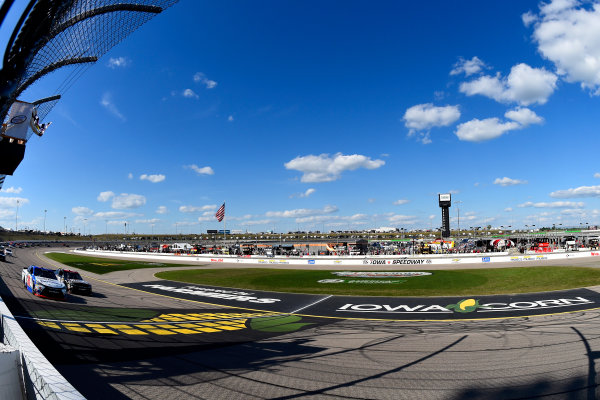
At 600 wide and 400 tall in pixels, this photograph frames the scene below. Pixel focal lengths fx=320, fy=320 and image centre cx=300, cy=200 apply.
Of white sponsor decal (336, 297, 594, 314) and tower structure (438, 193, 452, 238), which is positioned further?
tower structure (438, 193, 452, 238)

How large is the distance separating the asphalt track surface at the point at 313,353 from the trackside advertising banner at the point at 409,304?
30 cm

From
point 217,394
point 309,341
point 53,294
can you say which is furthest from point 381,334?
point 53,294

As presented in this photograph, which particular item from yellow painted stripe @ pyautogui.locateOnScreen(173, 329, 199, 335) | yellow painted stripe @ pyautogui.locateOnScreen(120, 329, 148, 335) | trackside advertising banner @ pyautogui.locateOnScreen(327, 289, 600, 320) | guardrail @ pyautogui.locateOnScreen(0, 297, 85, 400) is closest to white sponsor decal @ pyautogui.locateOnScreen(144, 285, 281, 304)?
trackside advertising banner @ pyautogui.locateOnScreen(327, 289, 600, 320)

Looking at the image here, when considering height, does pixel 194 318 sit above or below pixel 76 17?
below

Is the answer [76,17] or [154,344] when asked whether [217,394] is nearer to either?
[154,344]

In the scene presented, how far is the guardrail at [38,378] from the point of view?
3854 millimetres

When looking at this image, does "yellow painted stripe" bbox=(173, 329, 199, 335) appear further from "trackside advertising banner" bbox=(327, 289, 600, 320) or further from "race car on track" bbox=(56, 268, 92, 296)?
"race car on track" bbox=(56, 268, 92, 296)

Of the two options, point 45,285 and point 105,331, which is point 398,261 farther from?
point 105,331

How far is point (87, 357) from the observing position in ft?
28.1

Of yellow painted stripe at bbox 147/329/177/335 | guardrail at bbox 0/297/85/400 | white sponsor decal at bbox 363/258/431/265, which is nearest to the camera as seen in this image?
guardrail at bbox 0/297/85/400

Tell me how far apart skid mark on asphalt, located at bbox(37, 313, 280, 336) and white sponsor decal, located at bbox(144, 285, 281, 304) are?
5.02m

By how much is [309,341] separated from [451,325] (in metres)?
6.23

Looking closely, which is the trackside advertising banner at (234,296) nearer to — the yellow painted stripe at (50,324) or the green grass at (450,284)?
the green grass at (450,284)

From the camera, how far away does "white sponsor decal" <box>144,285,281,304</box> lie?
19859 mm
